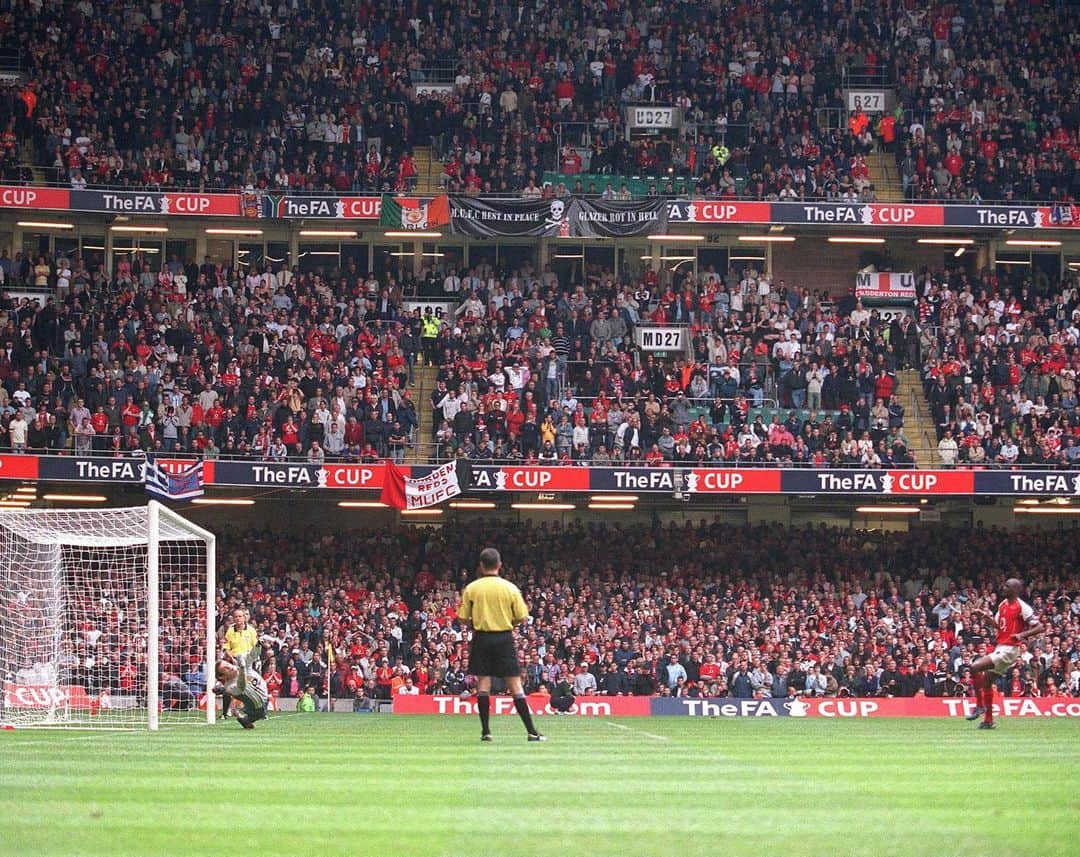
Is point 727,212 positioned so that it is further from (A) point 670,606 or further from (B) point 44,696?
(B) point 44,696

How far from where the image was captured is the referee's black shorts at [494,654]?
54.6ft

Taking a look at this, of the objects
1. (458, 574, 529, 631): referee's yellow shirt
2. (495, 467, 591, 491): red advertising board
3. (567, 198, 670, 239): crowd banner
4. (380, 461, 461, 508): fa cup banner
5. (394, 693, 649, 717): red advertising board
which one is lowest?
(394, 693, 649, 717): red advertising board

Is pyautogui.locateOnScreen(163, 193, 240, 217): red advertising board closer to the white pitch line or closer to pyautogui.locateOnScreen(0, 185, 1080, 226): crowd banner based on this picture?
pyautogui.locateOnScreen(0, 185, 1080, 226): crowd banner

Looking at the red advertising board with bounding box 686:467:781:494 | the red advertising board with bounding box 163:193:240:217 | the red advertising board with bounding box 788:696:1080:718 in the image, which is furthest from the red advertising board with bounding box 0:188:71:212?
the red advertising board with bounding box 788:696:1080:718

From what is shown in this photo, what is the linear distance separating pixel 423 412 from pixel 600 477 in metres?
5.55

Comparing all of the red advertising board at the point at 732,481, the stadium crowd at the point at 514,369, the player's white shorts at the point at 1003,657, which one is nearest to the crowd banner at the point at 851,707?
the red advertising board at the point at 732,481

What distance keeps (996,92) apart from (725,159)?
8348mm

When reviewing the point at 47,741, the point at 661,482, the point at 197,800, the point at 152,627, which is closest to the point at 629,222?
the point at 661,482

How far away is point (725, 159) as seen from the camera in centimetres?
4541

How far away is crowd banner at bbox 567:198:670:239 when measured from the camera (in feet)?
140

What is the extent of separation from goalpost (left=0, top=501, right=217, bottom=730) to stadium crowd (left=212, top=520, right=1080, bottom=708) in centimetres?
571

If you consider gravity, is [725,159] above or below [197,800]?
above

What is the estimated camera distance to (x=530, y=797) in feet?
36.6

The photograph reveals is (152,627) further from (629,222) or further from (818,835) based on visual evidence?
(629,222)
